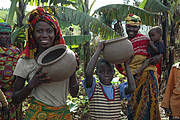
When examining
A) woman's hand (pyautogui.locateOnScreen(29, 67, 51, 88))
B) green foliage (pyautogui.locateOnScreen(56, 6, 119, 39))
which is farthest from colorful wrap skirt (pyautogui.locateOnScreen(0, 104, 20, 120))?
green foliage (pyautogui.locateOnScreen(56, 6, 119, 39))

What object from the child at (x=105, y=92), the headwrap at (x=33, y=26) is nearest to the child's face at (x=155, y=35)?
the child at (x=105, y=92)

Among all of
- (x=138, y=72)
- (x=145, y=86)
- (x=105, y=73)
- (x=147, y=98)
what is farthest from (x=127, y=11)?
(x=105, y=73)

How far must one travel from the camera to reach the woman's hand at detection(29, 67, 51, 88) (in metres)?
1.44

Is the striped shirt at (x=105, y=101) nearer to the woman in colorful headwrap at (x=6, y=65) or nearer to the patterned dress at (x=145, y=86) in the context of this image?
the patterned dress at (x=145, y=86)

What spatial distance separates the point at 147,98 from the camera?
3.06 m

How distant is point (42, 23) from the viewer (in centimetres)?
161

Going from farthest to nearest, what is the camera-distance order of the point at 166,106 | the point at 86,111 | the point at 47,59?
the point at 86,111
the point at 166,106
the point at 47,59

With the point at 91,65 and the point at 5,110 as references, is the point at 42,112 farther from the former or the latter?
the point at 5,110

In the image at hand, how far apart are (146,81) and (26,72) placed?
1985mm

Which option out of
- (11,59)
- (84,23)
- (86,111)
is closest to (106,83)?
(11,59)

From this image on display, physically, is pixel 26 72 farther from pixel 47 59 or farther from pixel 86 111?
pixel 86 111

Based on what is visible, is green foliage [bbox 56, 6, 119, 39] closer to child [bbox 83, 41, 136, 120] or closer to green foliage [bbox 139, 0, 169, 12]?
green foliage [bbox 139, 0, 169, 12]

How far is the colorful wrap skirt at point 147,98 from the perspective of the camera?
3.04 meters

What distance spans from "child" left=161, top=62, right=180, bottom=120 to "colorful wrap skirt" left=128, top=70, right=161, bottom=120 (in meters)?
0.45
